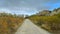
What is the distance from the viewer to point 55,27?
20.4m

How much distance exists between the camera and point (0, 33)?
1514cm

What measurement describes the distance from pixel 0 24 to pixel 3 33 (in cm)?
177

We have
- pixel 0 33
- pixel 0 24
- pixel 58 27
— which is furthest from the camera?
pixel 58 27

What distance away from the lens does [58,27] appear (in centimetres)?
2009

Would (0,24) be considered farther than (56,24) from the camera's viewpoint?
No

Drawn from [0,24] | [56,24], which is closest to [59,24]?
[56,24]

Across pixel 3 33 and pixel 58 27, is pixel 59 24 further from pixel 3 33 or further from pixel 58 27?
pixel 3 33

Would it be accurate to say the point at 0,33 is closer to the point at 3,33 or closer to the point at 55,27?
the point at 3,33

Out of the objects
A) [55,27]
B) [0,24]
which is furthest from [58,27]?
[0,24]

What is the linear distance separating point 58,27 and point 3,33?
7265mm

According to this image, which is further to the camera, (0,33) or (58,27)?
(58,27)

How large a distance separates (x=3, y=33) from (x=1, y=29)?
65cm

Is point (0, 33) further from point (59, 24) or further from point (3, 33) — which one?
point (59, 24)

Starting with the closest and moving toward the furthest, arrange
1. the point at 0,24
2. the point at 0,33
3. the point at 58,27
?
the point at 0,33
the point at 0,24
the point at 58,27
